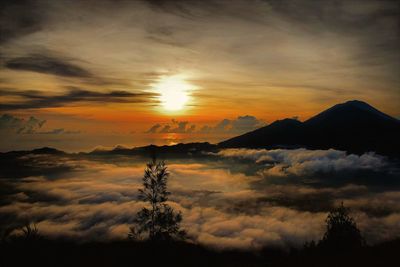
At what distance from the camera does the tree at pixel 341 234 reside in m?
58.5

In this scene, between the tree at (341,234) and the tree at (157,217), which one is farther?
the tree at (341,234)

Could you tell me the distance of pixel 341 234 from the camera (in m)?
59.6

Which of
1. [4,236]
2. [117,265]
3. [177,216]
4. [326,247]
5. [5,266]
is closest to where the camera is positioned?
[5,266]

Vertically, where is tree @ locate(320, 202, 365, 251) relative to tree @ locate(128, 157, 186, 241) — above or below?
below

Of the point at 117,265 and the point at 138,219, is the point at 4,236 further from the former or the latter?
the point at 117,265

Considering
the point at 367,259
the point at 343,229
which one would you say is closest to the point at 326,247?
the point at 343,229

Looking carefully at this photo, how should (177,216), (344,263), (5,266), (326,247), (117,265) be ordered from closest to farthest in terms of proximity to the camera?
(5,266) → (344,263) → (177,216) → (326,247) → (117,265)

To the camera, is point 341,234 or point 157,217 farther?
point 341,234

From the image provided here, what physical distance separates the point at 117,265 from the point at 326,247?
158 meters

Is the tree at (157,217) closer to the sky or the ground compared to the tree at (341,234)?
closer to the sky

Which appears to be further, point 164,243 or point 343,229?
point 343,229

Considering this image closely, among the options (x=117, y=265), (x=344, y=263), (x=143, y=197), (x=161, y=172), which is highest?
(x=161, y=172)

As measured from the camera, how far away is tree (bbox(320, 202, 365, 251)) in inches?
2303

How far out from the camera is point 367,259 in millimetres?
37219
